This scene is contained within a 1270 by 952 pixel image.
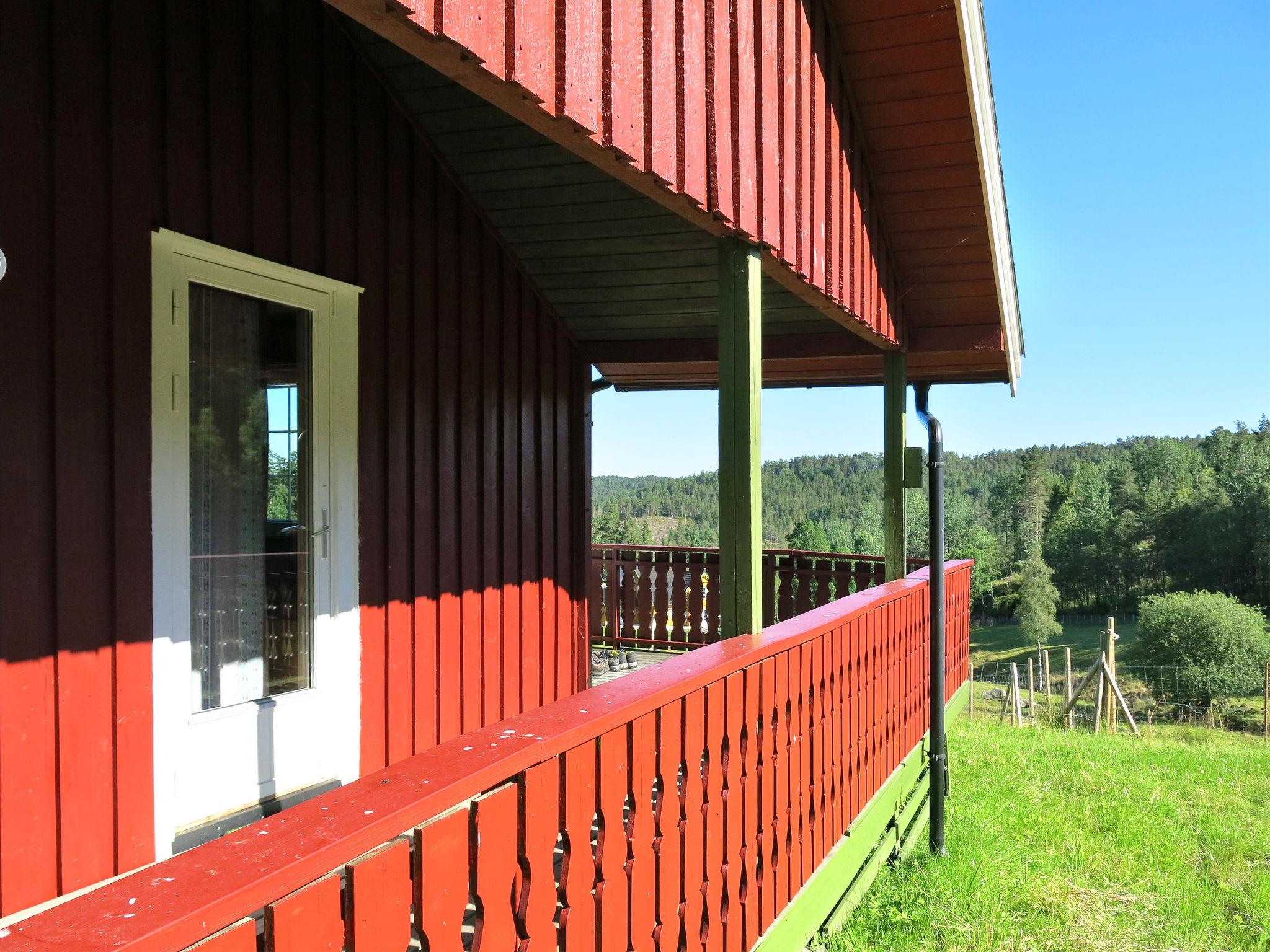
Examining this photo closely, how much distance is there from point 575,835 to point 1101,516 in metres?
95.0

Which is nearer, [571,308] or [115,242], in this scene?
[115,242]

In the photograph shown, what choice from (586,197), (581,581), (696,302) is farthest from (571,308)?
(581,581)

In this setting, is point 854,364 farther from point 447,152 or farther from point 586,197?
point 447,152

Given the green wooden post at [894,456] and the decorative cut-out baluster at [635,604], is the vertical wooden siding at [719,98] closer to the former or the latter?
the green wooden post at [894,456]

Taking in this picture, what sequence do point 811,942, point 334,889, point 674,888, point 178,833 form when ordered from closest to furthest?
point 334,889 < point 674,888 < point 178,833 < point 811,942

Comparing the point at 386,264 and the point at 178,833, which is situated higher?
the point at 386,264

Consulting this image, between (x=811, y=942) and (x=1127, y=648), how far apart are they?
229 feet

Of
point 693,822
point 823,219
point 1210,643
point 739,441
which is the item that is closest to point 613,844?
point 693,822

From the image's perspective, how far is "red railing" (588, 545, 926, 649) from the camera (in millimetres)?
7793

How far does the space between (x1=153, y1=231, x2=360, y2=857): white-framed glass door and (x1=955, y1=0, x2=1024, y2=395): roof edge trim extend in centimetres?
280

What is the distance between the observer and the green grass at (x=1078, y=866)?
3.83m

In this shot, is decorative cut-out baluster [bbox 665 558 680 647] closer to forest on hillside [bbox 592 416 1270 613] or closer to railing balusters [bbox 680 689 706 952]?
railing balusters [bbox 680 689 706 952]

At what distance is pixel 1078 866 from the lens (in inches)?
191

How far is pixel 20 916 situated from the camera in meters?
2.35
